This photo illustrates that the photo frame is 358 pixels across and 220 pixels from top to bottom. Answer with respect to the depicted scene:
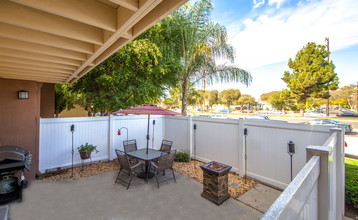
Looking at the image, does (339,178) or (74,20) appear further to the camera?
(339,178)

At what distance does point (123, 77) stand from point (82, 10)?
16.7ft

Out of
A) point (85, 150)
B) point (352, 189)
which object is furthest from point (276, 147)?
point (85, 150)

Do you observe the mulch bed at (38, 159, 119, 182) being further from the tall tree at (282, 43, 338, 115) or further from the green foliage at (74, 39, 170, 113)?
the tall tree at (282, 43, 338, 115)

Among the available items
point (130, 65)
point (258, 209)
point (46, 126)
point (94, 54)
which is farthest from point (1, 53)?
point (258, 209)

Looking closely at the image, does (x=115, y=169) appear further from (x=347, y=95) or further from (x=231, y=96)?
(x=347, y=95)

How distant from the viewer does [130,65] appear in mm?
7402

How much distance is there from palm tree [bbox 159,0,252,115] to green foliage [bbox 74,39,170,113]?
152cm

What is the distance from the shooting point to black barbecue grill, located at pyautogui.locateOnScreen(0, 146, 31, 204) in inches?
134

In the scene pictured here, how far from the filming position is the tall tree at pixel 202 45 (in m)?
7.46

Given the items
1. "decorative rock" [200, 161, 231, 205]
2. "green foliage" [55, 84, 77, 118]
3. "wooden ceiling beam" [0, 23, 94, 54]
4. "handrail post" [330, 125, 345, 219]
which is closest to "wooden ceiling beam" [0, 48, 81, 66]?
"wooden ceiling beam" [0, 23, 94, 54]

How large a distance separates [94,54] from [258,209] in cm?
448

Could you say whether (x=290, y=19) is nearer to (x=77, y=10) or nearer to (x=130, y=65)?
(x=130, y=65)

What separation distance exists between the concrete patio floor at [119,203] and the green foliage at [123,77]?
3.71m

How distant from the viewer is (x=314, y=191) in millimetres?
1741
